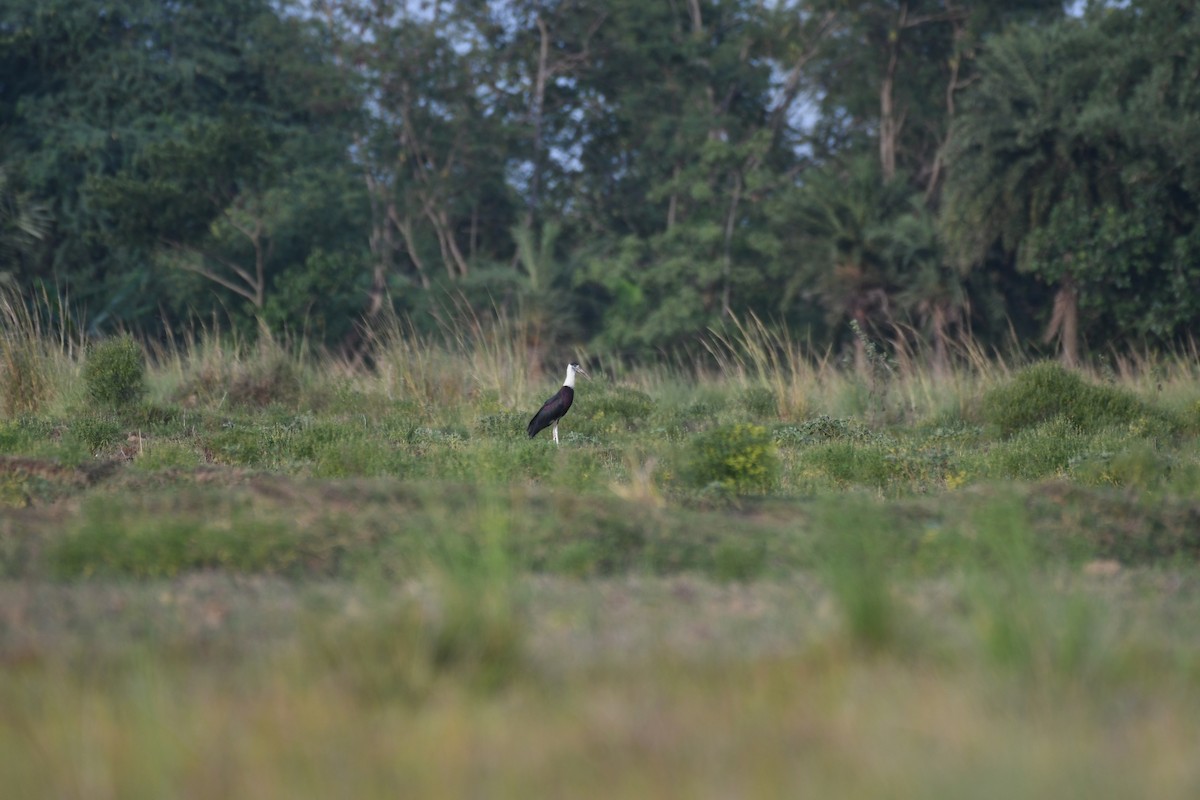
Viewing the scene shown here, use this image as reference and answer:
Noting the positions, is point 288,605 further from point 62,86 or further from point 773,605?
point 62,86

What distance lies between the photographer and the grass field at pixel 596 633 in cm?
356

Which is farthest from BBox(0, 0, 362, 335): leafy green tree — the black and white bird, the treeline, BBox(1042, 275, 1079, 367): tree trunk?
the black and white bird

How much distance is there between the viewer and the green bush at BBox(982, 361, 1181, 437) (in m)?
11.9

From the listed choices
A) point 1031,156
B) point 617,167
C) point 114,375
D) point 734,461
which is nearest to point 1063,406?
point 734,461

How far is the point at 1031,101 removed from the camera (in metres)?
22.1

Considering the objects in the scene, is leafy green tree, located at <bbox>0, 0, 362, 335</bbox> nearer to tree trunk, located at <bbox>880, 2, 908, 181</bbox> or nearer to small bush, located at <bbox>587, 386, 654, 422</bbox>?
tree trunk, located at <bbox>880, 2, 908, 181</bbox>

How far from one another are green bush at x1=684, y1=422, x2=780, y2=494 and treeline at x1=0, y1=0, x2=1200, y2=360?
546 inches

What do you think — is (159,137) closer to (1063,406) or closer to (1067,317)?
(1067,317)

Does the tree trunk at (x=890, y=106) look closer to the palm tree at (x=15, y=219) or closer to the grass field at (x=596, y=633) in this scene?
the palm tree at (x=15, y=219)

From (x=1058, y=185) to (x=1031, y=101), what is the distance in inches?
55.8

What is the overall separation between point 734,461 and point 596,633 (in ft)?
10.7

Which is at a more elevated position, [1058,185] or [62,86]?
[62,86]

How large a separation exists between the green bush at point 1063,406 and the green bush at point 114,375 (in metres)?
7.56

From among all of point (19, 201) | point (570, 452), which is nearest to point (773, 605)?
point (570, 452)
